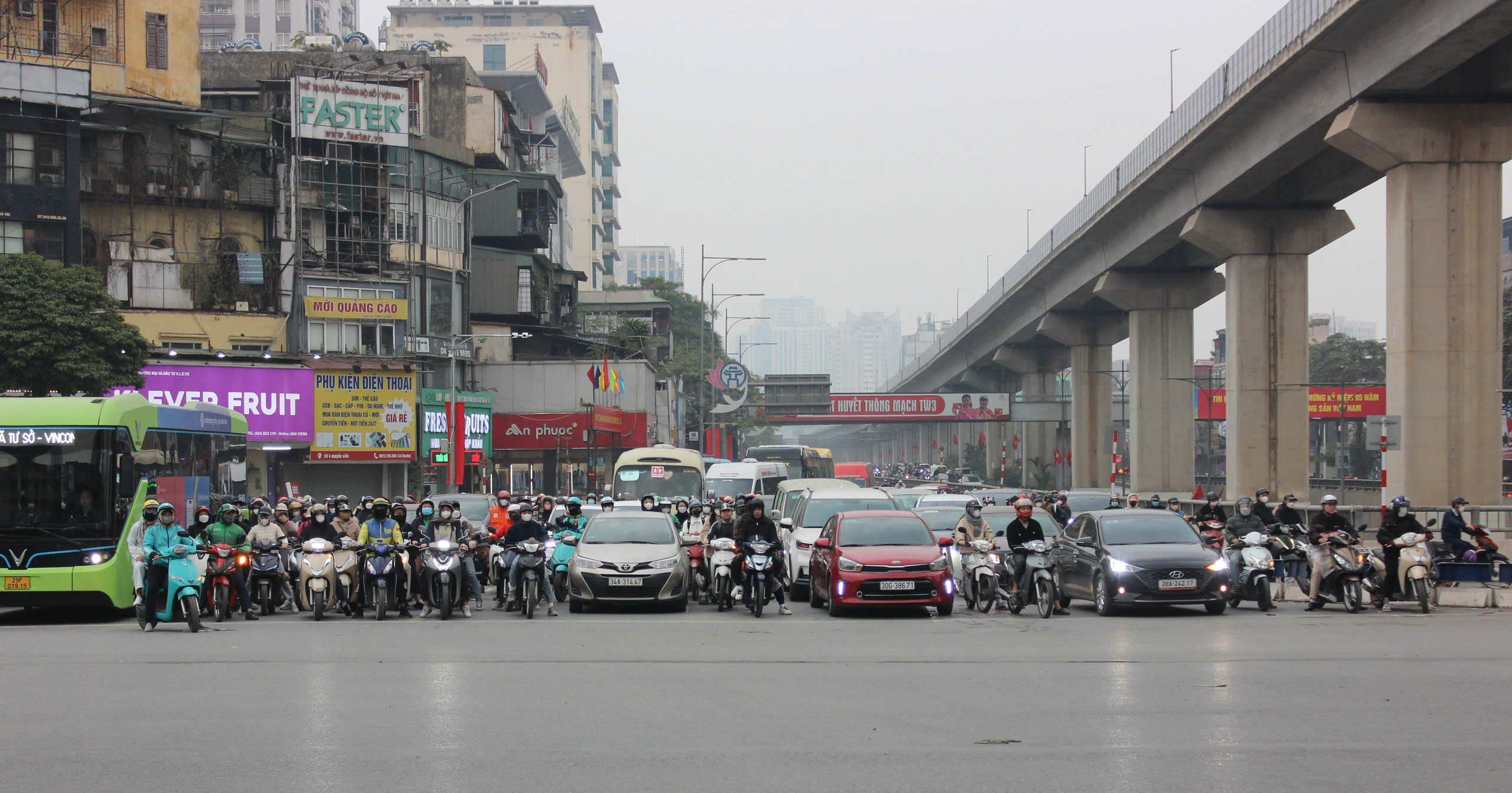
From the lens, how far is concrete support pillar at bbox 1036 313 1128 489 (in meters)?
74.4

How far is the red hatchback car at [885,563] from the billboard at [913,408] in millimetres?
75765

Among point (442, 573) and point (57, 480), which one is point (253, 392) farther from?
point (442, 573)

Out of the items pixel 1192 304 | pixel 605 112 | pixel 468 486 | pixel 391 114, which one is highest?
pixel 605 112

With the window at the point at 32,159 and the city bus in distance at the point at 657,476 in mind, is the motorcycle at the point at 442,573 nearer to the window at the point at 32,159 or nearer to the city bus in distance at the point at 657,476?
the city bus in distance at the point at 657,476

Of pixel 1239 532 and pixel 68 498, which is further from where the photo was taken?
pixel 1239 532

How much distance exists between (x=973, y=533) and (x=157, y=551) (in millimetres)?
10888

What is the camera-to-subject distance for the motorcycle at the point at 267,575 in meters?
19.9

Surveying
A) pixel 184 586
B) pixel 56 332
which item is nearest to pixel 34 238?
pixel 56 332

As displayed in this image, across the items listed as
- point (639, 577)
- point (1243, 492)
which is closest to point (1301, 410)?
point (1243, 492)

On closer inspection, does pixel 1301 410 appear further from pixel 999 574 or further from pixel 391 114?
pixel 391 114

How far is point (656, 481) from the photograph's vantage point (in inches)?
1405

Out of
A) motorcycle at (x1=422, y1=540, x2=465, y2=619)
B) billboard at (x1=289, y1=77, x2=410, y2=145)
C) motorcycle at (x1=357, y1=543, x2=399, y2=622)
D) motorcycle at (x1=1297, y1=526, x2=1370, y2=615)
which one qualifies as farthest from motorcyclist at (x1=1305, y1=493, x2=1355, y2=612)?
billboard at (x1=289, y1=77, x2=410, y2=145)

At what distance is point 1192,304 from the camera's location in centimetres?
5988

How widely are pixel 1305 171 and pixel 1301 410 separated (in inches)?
308
